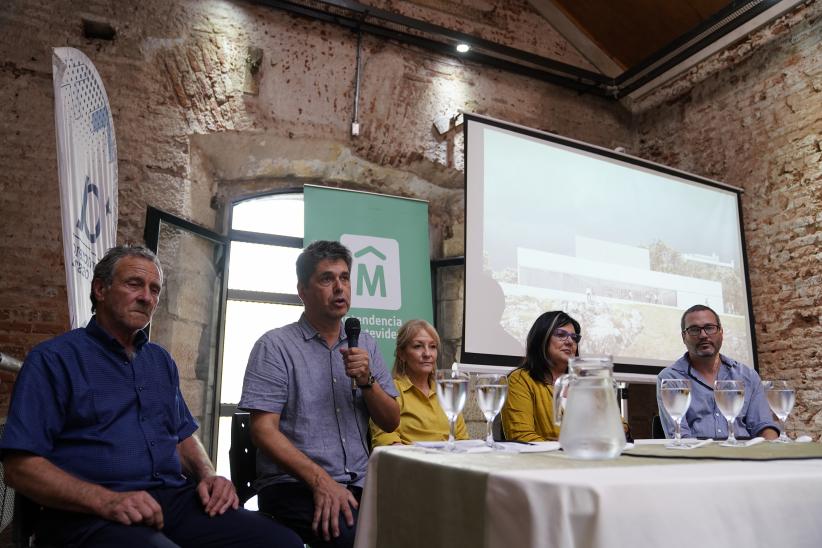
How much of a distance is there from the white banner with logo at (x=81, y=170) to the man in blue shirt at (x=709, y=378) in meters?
2.18

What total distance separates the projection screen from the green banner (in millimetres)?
954

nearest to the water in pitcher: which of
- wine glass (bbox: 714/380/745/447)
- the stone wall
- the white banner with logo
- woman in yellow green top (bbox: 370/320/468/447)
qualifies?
wine glass (bbox: 714/380/745/447)

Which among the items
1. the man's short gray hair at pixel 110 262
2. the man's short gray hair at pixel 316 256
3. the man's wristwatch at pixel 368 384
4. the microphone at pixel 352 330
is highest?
the man's short gray hair at pixel 316 256

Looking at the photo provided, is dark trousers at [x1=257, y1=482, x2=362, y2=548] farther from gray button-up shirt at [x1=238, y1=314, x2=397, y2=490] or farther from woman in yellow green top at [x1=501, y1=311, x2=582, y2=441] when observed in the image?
woman in yellow green top at [x1=501, y1=311, x2=582, y2=441]

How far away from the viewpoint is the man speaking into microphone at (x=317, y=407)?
1715 mm

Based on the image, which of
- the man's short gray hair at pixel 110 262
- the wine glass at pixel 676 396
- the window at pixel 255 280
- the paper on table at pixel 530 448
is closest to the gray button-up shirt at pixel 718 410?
the wine glass at pixel 676 396

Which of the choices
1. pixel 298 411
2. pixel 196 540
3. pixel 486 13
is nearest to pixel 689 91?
pixel 486 13

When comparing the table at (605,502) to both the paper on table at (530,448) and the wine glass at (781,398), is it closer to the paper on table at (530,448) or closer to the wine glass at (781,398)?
the paper on table at (530,448)

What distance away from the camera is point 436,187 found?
17.2 feet

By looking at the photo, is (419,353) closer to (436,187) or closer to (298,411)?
(298,411)

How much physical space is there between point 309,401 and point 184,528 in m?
0.49

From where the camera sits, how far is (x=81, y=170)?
2180 mm

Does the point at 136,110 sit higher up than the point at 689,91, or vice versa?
the point at 689,91

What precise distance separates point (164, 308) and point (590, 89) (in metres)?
3.98
